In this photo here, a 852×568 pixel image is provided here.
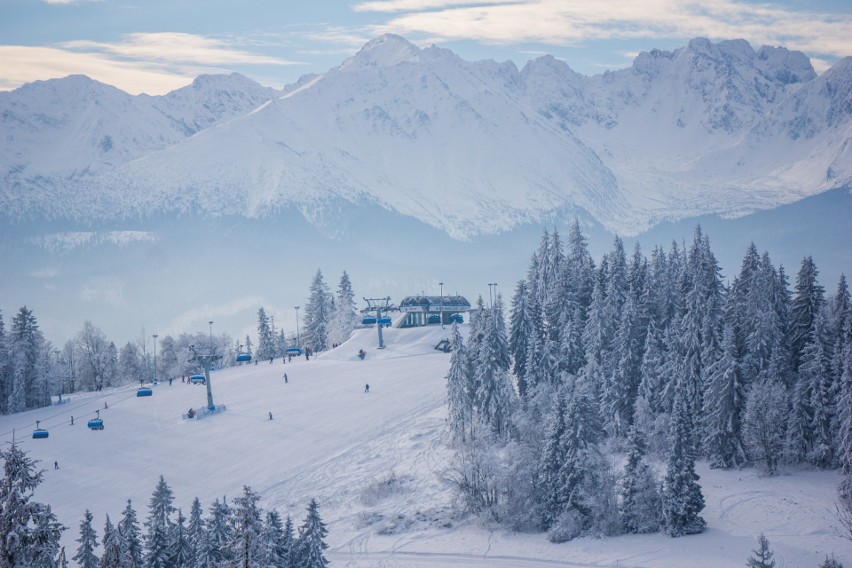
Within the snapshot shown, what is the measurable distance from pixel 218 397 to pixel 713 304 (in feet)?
178

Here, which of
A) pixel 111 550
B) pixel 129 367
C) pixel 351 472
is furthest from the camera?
pixel 129 367

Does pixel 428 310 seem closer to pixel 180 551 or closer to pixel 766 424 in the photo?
pixel 766 424

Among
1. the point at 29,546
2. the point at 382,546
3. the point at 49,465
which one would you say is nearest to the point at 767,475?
the point at 382,546

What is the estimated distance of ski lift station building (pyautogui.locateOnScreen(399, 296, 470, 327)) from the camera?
13475cm

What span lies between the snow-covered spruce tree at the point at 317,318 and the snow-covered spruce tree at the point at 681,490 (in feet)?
267

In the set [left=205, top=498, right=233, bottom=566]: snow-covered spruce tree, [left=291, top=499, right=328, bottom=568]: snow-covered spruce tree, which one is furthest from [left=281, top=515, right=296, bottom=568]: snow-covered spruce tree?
[left=205, top=498, right=233, bottom=566]: snow-covered spruce tree

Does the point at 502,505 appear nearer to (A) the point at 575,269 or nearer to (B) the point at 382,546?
(B) the point at 382,546

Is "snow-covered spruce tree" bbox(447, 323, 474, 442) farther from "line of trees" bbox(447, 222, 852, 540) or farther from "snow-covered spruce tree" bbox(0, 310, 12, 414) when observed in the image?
"snow-covered spruce tree" bbox(0, 310, 12, 414)

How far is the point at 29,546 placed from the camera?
28156 millimetres

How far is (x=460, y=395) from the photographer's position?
8131 cm

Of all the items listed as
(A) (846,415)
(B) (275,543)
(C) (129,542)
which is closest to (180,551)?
(C) (129,542)

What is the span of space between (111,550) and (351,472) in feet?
104

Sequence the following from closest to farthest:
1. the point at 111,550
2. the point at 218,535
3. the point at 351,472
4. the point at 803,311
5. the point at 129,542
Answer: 1. the point at 111,550
2. the point at 218,535
3. the point at 129,542
4. the point at 803,311
5. the point at 351,472

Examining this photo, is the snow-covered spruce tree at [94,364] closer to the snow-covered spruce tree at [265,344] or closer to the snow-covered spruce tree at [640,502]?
the snow-covered spruce tree at [265,344]
